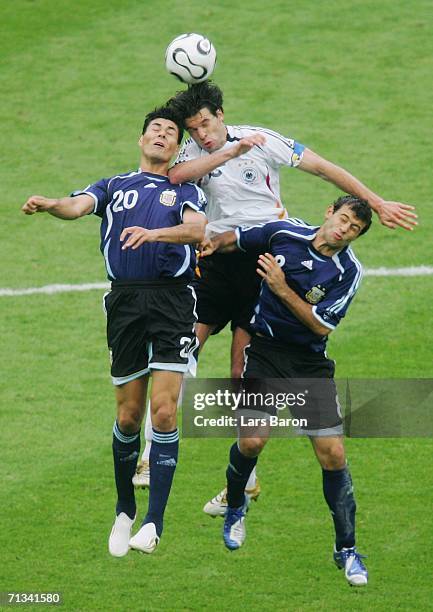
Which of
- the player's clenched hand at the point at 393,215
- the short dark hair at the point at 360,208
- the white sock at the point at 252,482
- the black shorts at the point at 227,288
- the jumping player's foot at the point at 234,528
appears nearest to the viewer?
the short dark hair at the point at 360,208

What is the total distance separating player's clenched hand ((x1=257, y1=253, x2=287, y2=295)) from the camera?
10.2 metres

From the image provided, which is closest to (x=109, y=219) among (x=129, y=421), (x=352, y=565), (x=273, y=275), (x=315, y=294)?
(x=273, y=275)

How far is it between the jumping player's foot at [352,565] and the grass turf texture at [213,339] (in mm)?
563

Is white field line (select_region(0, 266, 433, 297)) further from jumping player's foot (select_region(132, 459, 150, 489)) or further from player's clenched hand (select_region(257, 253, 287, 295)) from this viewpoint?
player's clenched hand (select_region(257, 253, 287, 295))

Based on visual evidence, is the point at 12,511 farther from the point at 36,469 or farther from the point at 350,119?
the point at 350,119

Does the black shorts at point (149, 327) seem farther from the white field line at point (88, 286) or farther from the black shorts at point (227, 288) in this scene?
the white field line at point (88, 286)

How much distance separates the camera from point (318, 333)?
10.4 metres

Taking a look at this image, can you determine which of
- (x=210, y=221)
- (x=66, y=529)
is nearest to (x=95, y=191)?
(x=210, y=221)

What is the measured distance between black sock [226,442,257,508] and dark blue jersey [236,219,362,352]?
932 millimetres

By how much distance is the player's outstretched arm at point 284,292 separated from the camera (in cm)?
1020

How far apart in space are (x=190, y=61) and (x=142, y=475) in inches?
124

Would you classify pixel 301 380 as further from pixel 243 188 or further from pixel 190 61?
pixel 190 61

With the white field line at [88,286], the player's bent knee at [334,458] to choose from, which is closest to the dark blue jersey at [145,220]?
the player's bent knee at [334,458]

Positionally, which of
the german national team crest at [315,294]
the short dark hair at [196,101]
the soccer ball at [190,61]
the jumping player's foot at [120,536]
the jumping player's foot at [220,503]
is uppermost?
the soccer ball at [190,61]
